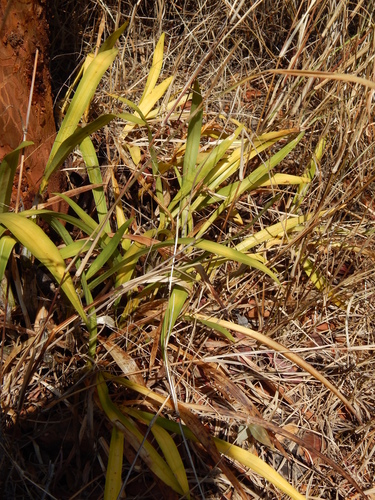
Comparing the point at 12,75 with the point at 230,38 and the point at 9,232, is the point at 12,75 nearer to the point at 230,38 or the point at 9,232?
the point at 9,232

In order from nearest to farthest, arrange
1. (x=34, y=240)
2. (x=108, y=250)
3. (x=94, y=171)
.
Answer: (x=34, y=240)
(x=108, y=250)
(x=94, y=171)

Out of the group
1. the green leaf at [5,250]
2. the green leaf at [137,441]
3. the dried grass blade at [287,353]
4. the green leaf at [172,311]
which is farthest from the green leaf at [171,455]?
the green leaf at [5,250]

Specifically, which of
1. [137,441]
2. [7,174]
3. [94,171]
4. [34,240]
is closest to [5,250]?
[34,240]

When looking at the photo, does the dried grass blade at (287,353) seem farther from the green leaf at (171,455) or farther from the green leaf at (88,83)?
the green leaf at (88,83)

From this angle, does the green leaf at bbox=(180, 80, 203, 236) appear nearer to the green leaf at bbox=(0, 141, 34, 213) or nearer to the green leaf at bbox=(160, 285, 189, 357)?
the green leaf at bbox=(160, 285, 189, 357)

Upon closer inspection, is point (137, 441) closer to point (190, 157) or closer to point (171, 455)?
point (171, 455)

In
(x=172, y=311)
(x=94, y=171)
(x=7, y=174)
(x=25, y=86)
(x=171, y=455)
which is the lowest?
(x=171, y=455)

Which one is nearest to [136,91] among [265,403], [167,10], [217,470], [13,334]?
[167,10]
